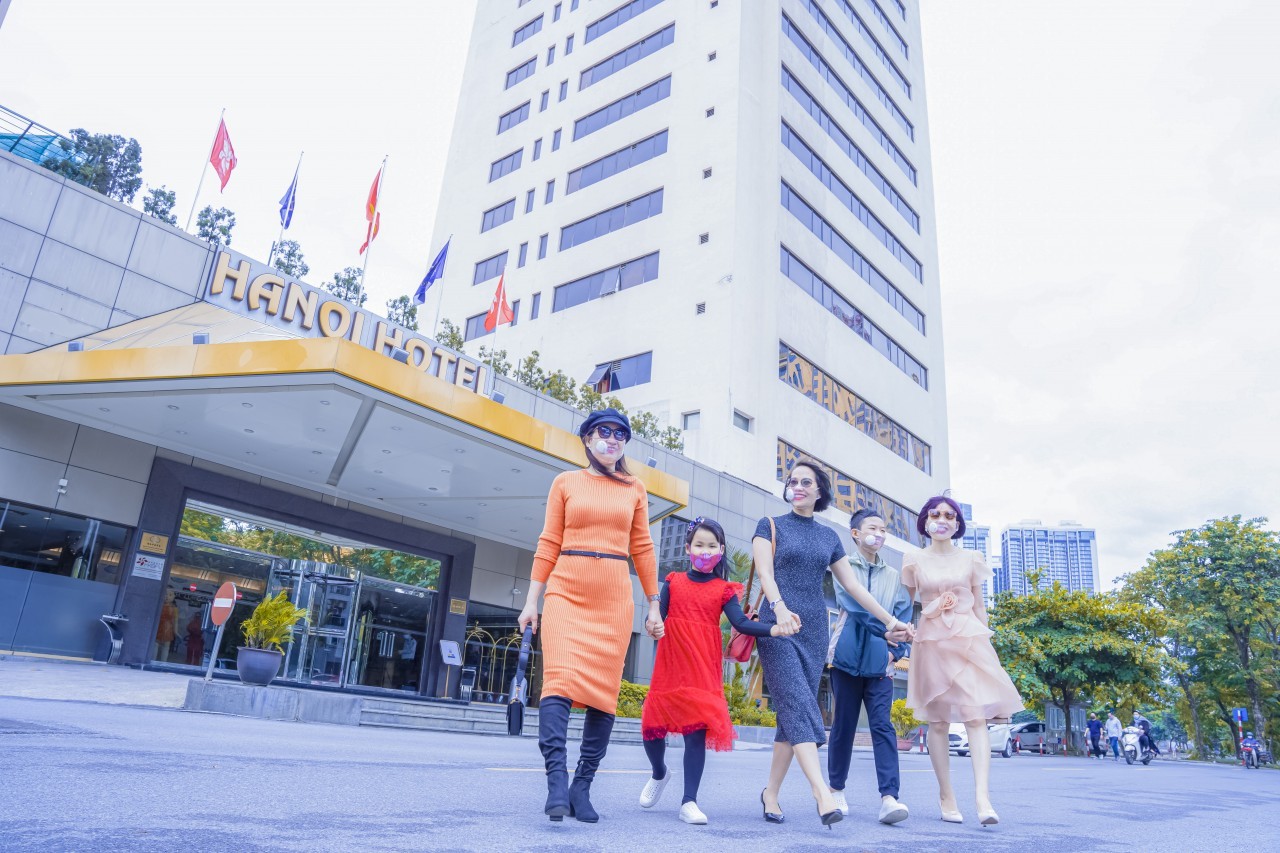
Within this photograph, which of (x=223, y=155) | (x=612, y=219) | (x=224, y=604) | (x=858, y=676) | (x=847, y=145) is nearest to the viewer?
(x=858, y=676)

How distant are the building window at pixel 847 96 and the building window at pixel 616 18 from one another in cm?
586

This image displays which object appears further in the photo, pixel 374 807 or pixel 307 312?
pixel 307 312

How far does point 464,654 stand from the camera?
2048 cm

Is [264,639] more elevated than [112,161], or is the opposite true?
[112,161]

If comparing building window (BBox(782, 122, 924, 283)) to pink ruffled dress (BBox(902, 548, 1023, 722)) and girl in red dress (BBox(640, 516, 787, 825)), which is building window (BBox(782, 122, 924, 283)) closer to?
pink ruffled dress (BBox(902, 548, 1023, 722))

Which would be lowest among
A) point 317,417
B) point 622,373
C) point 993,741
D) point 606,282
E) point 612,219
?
point 993,741

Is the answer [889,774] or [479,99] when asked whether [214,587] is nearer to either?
[889,774]

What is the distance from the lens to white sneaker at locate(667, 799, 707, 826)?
154 inches

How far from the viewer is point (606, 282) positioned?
32031 millimetres

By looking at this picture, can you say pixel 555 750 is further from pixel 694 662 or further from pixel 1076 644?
pixel 1076 644

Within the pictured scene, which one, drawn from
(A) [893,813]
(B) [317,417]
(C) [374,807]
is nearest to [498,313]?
(B) [317,417]

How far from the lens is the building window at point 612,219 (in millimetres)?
31859

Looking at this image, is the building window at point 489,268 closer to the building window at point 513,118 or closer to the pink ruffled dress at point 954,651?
the building window at point 513,118

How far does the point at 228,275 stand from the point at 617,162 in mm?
20749
